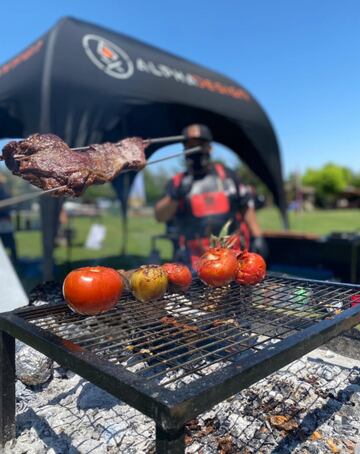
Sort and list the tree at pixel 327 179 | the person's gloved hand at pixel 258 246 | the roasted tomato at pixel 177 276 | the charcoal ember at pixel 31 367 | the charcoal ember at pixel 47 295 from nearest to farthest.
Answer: the roasted tomato at pixel 177 276 → the charcoal ember at pixel 31 367 → the charcoal ember at pixel 47 295 → the person's gloved hand at pixel 258 246 → the tree at pixel 327 179

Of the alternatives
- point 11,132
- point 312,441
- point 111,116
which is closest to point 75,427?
point 312,441

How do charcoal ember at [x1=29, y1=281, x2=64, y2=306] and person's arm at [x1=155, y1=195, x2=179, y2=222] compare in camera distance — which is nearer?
charcoal ember at [x1=29, y1=281, x2=64, y2=306]

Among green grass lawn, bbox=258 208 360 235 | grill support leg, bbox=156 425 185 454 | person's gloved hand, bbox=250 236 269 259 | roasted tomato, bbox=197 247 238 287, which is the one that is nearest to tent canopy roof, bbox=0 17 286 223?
person's gloved hand, bbox=250 236 269 259

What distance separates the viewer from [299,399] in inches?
92.9

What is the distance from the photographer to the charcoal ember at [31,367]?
2.43 meters

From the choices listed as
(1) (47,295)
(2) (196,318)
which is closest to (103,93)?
(1) (47,295)

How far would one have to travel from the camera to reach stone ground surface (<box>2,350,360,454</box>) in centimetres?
191

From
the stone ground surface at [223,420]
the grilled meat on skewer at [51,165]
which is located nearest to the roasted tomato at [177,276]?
the grilled meat on skewer at [51,165]

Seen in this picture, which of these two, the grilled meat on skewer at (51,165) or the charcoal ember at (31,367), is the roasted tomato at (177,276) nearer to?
the grilled meat on skewer at (51,165)

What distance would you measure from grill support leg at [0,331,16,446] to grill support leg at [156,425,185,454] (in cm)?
106

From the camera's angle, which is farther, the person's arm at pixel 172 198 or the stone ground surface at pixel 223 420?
the person's arm at pixel 172 198

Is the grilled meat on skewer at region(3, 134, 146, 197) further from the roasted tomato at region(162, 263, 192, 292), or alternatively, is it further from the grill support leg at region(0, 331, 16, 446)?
the grill support leg at region(0, 331, 16, 446)

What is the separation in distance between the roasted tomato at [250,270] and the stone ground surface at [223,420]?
769 mm

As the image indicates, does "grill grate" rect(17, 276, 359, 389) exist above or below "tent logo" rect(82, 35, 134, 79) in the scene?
below
